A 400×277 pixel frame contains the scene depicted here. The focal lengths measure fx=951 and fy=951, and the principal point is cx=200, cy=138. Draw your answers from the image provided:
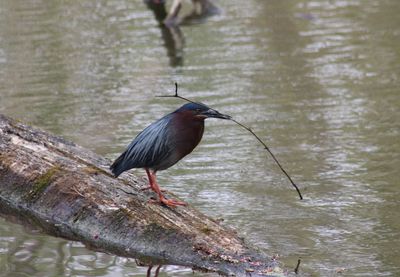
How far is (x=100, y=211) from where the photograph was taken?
22.2 feet

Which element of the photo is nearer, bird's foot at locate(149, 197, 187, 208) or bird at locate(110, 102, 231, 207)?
bird at locate(110, 102, 231, 207)

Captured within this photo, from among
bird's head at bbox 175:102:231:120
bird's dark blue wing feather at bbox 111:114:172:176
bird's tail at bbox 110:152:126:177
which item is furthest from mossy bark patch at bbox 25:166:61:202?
bird's head at bbox 175:102:231:120

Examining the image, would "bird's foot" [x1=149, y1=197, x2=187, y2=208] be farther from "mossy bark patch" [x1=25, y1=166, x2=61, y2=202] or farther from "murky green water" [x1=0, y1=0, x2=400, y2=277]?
"mossy bark patch" [x1=25, y1=166, x2=61, y2=202]

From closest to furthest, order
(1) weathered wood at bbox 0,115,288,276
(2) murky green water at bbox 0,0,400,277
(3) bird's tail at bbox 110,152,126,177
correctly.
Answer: (1) weathered wood at bbox 0,115,288,276
(3) bird's tail at bbox 110,152,126,177
(2) murky green water at bbox 0,0,400,277

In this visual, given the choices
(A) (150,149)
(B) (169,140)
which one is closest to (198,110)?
(B) (169,140)

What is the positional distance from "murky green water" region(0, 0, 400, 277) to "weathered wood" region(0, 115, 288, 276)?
14 centimetres

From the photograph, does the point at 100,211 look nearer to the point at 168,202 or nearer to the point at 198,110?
the point at 168,202

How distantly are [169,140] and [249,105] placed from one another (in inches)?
181

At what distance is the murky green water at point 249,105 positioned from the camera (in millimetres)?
6949

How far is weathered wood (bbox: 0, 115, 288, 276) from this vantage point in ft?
20.3

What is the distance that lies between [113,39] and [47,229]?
8.33 meters

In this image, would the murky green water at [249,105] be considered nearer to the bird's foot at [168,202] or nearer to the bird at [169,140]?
the bird's foot at [168,202]

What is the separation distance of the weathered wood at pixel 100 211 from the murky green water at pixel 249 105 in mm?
140

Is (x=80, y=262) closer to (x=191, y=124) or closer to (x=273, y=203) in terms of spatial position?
(x=191, y=124)
